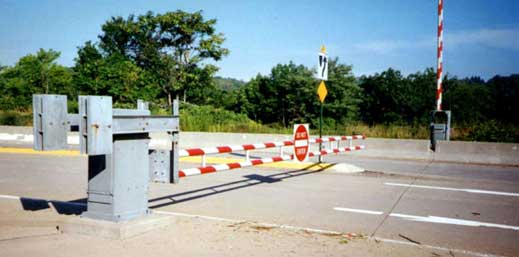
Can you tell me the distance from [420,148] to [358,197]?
8.91 m

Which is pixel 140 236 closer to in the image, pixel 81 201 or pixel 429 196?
pixel 81 201

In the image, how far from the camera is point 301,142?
424 inches

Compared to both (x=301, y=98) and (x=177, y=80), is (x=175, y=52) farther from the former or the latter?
(x=301, y=98)

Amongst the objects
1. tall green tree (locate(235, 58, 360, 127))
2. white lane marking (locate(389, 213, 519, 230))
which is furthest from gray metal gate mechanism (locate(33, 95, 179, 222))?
tall green tree (locate(235, 58, 360, 127))

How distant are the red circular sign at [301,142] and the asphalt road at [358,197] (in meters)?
0.60

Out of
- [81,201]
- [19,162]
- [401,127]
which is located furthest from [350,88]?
[81,201]

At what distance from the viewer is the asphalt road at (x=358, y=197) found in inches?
247

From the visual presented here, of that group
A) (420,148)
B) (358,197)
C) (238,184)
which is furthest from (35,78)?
(358,197)

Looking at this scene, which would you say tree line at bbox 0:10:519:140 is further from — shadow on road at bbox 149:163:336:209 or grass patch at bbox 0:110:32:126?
shadow on road at bbox 149:163:336:209

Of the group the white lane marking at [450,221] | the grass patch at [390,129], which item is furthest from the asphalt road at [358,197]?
the grass patch at [390,129]

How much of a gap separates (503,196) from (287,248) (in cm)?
609

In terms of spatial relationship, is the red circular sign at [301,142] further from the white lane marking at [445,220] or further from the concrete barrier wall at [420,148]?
the concrete barrier wall at [420,148]

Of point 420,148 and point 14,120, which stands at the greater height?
point 14,120

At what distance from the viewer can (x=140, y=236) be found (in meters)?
5.44
